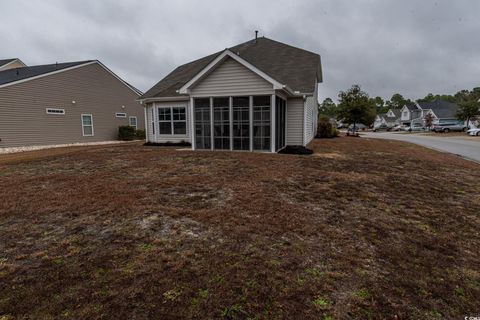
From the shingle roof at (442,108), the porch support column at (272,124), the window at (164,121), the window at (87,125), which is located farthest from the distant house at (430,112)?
the window at (87,125)

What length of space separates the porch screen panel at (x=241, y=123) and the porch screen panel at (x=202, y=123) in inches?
50.8

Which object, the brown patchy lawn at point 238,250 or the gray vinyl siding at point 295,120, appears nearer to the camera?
the brown patchy lawn at point 238,250

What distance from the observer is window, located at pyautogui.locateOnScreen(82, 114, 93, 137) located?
19.5 meters

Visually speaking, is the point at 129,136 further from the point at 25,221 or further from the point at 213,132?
the point at 25,221

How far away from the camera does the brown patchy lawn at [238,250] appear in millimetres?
2104

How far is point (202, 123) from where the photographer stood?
1159 cm

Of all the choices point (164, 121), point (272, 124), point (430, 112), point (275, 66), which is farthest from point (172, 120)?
point (430, 112)

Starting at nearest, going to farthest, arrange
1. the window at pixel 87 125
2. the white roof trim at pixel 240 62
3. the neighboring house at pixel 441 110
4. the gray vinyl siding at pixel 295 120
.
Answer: the white roof trim at pixel 240 62 < the gray vinyl siding at pixel 295 120 < the window at pixel 87 125 < the neighboring house at pixel 441 110

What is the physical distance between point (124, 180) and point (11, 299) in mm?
4260

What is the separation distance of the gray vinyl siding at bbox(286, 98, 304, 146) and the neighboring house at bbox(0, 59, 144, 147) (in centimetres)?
1610

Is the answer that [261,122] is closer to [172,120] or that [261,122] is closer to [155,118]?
[172,120]

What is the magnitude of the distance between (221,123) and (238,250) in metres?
8.75

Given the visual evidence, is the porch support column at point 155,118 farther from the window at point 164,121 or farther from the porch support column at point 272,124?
the porch support column at point 272,124

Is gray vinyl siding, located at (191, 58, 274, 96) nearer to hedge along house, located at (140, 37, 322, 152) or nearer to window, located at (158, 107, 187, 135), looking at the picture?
hedge along house, located at (140, 37, 322, 152)
